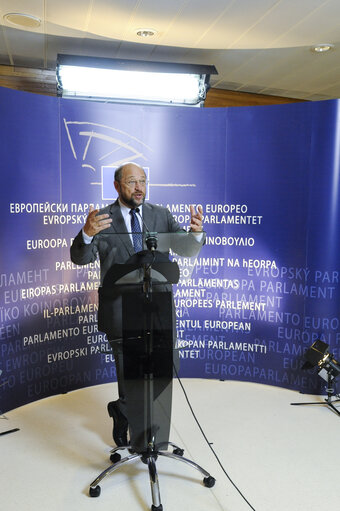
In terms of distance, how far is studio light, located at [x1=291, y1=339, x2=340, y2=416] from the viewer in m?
3.41

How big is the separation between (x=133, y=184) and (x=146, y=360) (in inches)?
37.2

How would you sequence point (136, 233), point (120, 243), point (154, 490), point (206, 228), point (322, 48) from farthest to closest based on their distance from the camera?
point (206, 228)
point (322, 48)
point (120, 243)
point (154, 490)
point (136, 233)

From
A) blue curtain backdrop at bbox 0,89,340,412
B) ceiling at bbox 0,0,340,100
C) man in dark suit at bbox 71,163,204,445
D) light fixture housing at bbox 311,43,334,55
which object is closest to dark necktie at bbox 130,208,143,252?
man in dark suit at bbox 71,163,204,445

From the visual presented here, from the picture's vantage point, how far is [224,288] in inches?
155

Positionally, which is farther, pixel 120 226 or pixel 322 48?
pixel 322 48

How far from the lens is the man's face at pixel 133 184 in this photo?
99.9 inches

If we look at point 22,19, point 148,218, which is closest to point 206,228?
point 148,218

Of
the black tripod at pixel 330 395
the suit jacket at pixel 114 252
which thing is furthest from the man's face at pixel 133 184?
the black tripod at pixel 330 395

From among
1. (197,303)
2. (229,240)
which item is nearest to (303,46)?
(229,240)

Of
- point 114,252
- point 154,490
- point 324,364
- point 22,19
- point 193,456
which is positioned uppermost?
point 22,19

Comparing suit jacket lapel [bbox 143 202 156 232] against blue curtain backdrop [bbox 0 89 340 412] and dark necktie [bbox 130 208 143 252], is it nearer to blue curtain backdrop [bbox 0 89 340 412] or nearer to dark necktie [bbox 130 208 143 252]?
dark necktie [bbox 130 208 143 252]

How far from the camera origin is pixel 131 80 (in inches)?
155

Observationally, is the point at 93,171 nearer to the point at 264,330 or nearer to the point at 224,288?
the point at 224,288

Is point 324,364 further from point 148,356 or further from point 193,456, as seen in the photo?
point 148,356
